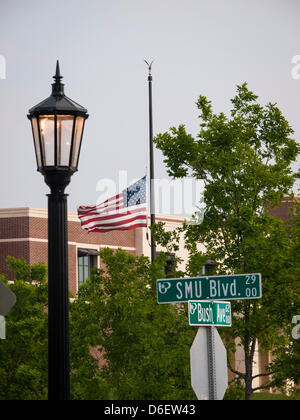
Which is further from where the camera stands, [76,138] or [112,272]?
[112,272]

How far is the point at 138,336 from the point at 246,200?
490 cm

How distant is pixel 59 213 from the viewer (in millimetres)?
8445

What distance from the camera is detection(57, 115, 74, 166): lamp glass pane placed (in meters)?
8.57

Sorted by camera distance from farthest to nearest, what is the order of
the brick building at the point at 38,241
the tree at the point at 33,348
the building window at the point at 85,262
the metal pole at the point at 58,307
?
the building window at the point at 85,262
the brick building at the point at 38,241
the tree at the point at 33,348
the metal pole at the point at 58,307

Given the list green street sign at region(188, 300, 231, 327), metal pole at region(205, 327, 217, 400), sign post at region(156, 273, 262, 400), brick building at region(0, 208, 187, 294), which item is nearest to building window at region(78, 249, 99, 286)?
brick building at region(0, 208, 187, 294)

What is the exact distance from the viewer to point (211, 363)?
891 cm

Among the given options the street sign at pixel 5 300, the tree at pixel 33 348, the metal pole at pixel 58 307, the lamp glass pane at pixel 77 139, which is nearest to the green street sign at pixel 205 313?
the metal pole at pixel 58 307

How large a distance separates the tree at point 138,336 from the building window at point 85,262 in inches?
834

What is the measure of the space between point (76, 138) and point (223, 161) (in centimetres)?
1417

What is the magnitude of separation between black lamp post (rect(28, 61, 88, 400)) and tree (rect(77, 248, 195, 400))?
11878 mm

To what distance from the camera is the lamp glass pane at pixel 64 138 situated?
8570 millimetres

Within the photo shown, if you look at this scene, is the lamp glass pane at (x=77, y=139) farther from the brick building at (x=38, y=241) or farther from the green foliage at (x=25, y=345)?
the brick building at (x=38, y=241)
